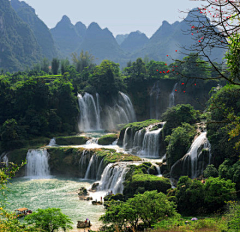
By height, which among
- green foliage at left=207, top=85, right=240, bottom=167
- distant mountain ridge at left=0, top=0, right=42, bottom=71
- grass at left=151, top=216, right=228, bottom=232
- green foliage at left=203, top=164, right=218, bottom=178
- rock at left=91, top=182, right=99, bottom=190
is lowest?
rock at left=91, top=182, right=99, bottom=190

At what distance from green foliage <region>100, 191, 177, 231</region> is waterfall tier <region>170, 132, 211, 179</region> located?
22.5ft

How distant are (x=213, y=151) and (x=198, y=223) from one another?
8.81 meters

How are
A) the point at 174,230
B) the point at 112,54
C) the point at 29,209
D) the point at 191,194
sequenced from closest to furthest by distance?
1. the point at 174,230
2. the point at 191,194
3. the point at 29,209
4. the point at 112,54

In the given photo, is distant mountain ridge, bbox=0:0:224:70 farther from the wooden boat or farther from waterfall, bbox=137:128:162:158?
the wooden boat

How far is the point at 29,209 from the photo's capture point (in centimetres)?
2066

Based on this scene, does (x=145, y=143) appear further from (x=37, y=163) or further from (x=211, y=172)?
(x=211, y=172)

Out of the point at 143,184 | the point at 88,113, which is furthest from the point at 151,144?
the point at 88,113

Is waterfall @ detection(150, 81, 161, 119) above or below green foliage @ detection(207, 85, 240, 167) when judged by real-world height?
above

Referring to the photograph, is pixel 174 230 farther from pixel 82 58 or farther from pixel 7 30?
pixel 7 30

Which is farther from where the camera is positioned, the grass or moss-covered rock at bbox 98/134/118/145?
moss-covered rock at bbox 98/134/118/145

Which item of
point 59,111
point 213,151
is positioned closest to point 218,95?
point 213,151

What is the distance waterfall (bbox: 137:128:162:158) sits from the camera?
30.6 meters

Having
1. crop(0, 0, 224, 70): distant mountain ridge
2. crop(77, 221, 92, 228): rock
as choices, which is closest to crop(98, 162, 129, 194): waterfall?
crop(77, 221, 92, 228): rock

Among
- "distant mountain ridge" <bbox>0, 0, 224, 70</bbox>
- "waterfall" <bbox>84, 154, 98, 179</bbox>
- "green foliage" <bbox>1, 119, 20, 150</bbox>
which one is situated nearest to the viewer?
"waterfall" <bbox>84, 154, 98, 179</bbox>
